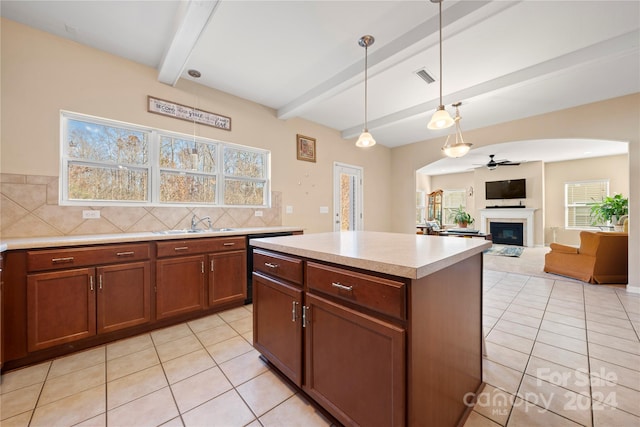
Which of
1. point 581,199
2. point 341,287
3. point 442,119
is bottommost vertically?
point 341,287

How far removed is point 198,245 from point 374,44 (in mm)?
2707

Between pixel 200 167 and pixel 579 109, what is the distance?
565cm

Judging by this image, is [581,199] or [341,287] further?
[581,199]

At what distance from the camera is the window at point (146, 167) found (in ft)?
8.09

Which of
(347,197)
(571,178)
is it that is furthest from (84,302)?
(571,178)

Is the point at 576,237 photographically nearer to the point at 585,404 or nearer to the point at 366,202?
the point at 366,202

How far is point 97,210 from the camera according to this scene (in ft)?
8.14

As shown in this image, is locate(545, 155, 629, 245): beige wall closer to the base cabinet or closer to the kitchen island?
the kitchen island

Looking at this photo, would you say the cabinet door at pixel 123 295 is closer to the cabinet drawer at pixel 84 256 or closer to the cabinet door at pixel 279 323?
the cabinet drawer at pixel 84 256

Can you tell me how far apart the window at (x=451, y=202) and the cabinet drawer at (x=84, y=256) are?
11.1 meters

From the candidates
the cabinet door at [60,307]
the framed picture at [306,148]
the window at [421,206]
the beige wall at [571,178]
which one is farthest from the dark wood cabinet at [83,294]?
the beige wall at [571,178]

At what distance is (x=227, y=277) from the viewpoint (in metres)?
2.78

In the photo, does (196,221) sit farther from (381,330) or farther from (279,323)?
(381,330)

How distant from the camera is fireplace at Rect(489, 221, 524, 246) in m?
8.27
